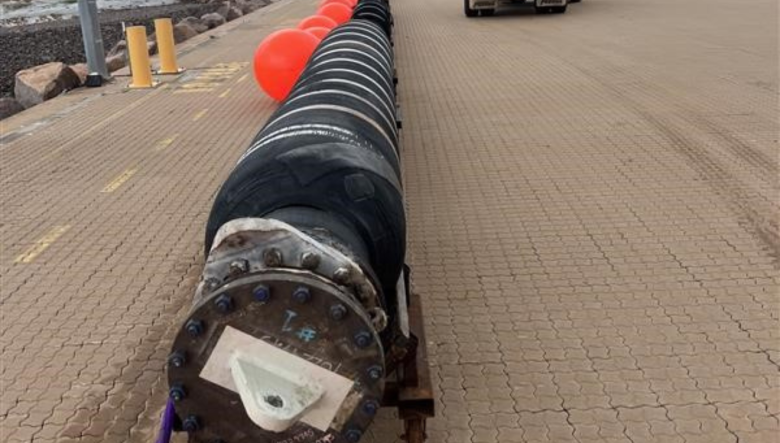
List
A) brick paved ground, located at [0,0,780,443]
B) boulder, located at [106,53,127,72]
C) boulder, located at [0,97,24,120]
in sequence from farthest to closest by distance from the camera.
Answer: boulder, located at [106,53,127,72] → boulder, located at [0,97,24,120] → brick paved ground, located at [0,0,780,443]

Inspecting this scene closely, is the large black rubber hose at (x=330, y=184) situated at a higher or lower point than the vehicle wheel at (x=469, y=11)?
higher

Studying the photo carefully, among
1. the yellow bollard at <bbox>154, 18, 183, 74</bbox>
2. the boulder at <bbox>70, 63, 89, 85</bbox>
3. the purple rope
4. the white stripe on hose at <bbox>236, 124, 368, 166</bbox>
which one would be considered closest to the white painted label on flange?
the purple rope

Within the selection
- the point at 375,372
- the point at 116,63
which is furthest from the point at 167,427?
the point at 116,63

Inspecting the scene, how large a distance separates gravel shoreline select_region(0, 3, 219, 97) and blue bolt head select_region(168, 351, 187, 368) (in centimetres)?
1445

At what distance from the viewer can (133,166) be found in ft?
25.6

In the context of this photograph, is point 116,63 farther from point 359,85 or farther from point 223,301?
point 223,301

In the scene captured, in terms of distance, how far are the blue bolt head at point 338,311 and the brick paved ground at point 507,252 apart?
1.51m

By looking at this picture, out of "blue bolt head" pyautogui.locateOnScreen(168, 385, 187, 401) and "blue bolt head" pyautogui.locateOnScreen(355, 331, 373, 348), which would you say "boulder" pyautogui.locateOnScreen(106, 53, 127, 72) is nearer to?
"blue bolt head" pyautogui.locateOnScreen(168, 385, 187, 401)

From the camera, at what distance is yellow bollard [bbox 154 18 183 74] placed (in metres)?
13.4

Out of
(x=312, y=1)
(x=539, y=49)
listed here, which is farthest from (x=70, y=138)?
(x=312, y=1)

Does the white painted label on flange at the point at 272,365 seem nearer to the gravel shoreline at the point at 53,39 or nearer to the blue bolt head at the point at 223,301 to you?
the blue bolt head at the point at 223,301

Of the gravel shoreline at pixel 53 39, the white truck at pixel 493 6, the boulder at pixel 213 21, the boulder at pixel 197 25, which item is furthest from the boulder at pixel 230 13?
the white truck at pixel 493 6

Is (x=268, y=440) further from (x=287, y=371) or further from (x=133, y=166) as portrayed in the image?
(x=133, y=166)

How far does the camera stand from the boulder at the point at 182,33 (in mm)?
19652
